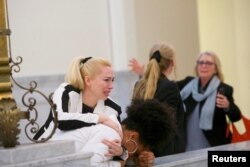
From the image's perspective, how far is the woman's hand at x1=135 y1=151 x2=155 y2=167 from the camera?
13.5 ft

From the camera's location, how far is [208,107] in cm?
635

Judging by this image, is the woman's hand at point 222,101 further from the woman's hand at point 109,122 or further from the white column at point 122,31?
the woman's hand at point 109,122

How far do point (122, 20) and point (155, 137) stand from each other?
374 centimetres

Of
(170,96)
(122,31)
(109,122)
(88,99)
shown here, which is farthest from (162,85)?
(122,31)

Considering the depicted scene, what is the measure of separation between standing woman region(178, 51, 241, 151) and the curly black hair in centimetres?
216

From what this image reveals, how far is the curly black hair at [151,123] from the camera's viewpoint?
13.3 ft

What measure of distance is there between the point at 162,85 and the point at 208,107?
1.13 meters

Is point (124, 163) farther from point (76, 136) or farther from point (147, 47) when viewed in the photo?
point (147, 47)

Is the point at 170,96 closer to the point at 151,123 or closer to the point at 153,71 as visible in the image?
the point at 153,71

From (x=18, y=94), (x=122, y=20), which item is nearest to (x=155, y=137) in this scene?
(x=18, y=94)

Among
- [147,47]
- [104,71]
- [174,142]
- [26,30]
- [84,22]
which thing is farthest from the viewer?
[147,47]

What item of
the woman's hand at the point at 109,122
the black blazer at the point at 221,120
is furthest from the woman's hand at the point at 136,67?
the woman's hand at the point at 109,122

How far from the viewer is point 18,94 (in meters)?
6.23

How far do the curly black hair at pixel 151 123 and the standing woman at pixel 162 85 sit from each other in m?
1.08
